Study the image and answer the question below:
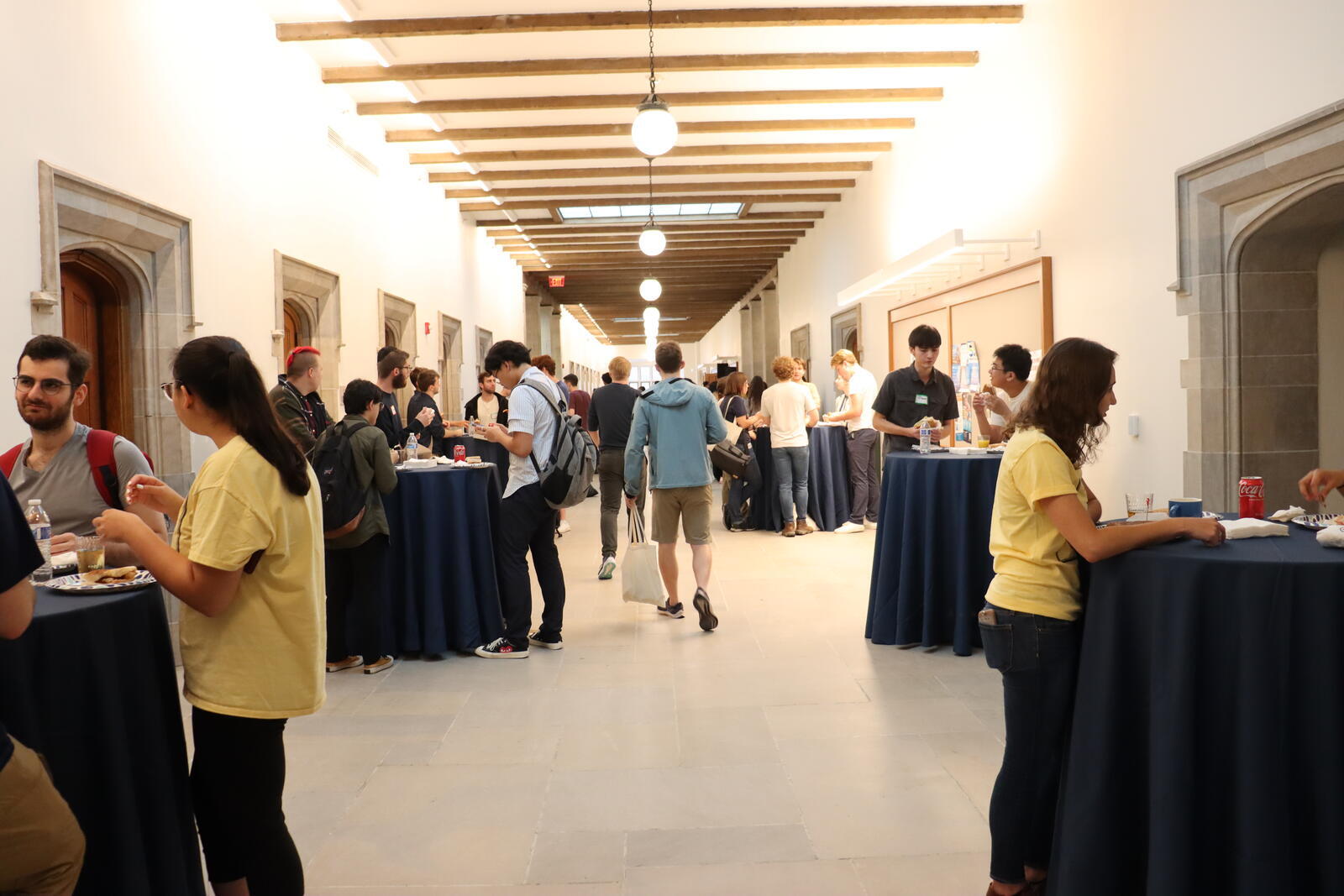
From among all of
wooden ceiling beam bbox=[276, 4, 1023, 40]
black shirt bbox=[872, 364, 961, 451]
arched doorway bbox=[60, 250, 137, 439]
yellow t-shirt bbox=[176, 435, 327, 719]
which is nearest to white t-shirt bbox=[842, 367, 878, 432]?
black shirt bbox=[872, 364, 961, 451]

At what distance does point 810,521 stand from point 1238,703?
770cm

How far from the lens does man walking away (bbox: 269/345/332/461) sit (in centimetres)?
459

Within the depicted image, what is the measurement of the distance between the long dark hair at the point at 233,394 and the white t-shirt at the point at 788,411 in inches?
274

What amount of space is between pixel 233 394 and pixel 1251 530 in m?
2.21

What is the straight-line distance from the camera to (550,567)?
5078 mm

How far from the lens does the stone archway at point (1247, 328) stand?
4645mm

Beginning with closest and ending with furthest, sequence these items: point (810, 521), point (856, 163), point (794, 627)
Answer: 1. point (794, 627)
2. point (810, 521)
3. point (856, 163)

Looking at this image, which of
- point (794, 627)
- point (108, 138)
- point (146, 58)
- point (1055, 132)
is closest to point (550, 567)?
point (794, 627)

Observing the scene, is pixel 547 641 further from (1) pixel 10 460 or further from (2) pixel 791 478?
(2) pixel 791 478

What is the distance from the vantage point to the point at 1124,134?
552 cm

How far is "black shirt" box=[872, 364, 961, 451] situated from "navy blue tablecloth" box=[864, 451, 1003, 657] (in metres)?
0.91

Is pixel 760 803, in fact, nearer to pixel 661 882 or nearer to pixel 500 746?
pixel 661 882

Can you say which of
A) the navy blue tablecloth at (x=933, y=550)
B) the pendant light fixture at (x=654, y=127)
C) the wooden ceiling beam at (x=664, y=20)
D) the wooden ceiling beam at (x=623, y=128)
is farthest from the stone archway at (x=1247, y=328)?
the wooden ceiling beam at (x=623, y=128)

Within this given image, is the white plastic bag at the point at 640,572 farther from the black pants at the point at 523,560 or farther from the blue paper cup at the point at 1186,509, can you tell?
the blue paper cup at the point at 1186,509
